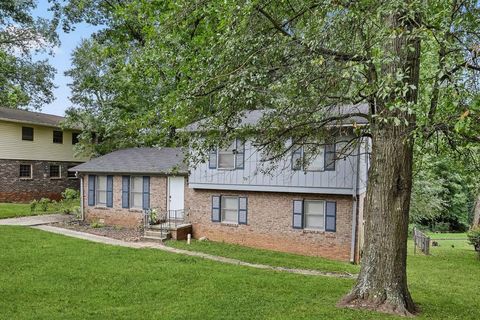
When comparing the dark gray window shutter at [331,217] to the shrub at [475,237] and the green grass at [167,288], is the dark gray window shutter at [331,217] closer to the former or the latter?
the green grass at [167,288]

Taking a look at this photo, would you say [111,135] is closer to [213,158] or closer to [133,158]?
[133,158]

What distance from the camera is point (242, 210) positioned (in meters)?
15.6

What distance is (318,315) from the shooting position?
6.66 metres

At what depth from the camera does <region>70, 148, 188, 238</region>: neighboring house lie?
1772cm

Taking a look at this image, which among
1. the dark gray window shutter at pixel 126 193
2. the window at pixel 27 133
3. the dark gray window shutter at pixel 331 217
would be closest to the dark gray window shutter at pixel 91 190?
the dark gray window shutter at pixel 126 193

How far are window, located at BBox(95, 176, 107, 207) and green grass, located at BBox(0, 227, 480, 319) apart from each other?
6.15 m

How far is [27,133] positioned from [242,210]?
18.3 m

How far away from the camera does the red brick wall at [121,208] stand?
59.0 ft

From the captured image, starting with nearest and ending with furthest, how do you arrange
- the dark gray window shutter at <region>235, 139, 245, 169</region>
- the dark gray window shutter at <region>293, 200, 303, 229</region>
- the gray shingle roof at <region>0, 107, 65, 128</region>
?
the dark gray window shutter at <region>293, 200, 303, 229</region>
the dark gray window shutter at <region>235, 139, 245, 169</region>
the gray shingle roof at <region>0, 107, 65, 128</region>

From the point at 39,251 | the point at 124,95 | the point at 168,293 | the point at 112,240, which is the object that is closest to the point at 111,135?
the point at 124,95

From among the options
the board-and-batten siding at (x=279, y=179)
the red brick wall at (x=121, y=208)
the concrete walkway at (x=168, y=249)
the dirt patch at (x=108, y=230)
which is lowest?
the dirt patch at (x=108, y=230)

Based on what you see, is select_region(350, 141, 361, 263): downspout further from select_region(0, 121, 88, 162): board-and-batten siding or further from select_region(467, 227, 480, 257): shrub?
select_region(0, 121, 88, 162): board-and-batten siding

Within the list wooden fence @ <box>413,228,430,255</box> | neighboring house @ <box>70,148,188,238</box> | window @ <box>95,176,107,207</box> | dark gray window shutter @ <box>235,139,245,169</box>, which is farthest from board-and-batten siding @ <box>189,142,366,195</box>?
window @ <box>95,176,107,207</box>

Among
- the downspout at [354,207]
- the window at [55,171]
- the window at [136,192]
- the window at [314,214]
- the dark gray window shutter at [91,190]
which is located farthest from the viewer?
the window at [55,171]
